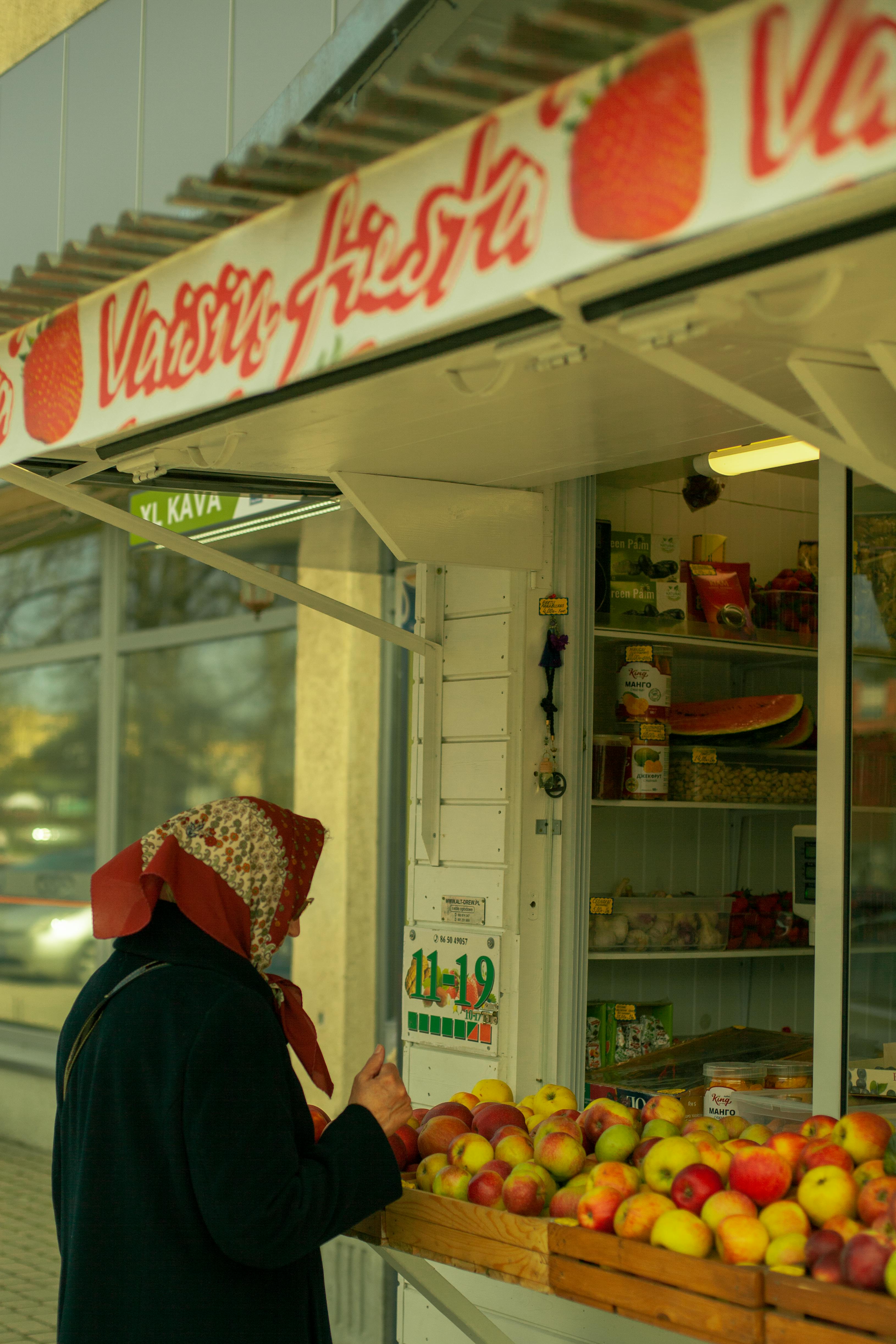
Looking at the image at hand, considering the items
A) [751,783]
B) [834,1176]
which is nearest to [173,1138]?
[834,1176]

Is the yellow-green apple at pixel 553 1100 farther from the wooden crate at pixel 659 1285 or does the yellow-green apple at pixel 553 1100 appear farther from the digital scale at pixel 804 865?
the digital scale at pixel 804 865

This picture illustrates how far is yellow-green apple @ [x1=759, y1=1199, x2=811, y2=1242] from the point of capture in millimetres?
2268

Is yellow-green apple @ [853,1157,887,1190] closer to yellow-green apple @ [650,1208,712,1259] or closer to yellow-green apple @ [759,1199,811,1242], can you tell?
A: yellow-green apple @ [759,1199,811,1242]

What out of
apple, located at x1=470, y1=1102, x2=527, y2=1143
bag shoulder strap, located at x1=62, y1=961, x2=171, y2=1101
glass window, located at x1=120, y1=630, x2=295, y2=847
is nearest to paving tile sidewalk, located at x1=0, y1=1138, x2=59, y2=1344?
glass window, located at x1=120, y1=630, x2=295, y2=847

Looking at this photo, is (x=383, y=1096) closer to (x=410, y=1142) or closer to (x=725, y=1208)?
(x=410, y=1142)

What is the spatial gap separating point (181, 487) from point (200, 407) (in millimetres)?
1687

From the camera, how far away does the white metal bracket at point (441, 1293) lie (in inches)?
111

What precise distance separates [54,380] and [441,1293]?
208 centimetres

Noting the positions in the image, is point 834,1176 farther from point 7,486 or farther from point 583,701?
point 7,486

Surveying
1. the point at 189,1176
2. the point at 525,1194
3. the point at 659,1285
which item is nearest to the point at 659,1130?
the point at 525,1194

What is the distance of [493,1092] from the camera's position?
3381mm

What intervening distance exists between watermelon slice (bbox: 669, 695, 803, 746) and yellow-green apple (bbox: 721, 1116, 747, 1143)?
80.5 inches

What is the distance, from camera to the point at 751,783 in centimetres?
502

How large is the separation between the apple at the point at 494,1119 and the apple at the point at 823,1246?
92 centimetres
